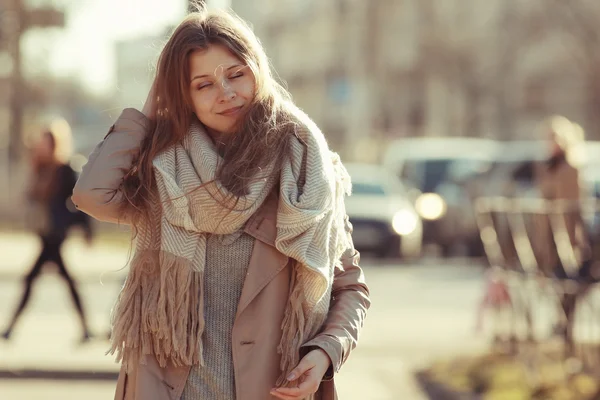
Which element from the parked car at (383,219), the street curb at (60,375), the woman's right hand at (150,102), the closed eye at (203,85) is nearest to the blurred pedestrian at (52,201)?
the street curb at (60,375)

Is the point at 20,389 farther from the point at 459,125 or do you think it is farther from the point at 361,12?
the point at 361,12

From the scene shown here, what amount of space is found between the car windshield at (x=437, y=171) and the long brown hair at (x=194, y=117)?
19482 mm

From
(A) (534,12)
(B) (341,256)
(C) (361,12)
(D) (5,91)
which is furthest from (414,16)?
(B) (341,256)

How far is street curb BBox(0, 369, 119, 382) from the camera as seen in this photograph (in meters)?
9.45

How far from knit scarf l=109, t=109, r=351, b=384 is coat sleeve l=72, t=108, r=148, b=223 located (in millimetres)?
89

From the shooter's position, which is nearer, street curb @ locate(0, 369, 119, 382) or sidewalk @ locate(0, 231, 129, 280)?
street curb @ locate(0, 369, 119, 382)

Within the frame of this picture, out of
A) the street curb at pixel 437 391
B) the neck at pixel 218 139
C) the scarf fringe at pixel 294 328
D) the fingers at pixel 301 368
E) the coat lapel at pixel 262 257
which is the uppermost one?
the neck at pixel 218 139

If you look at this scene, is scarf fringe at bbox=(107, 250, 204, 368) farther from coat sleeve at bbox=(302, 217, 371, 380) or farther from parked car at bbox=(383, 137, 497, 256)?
parked car at bbox=(383, 137, 497, 256)

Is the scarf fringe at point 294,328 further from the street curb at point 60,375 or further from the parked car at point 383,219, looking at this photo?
the parked car at point 383,219

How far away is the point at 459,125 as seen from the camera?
54844 mm

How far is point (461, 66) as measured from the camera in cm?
4931

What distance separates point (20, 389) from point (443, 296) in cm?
795

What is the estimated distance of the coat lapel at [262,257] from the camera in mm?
2936

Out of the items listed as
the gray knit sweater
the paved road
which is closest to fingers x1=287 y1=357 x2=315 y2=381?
the gray knit sweater
